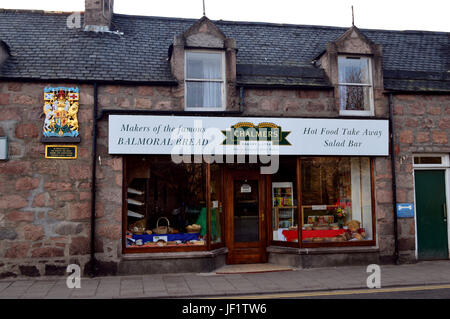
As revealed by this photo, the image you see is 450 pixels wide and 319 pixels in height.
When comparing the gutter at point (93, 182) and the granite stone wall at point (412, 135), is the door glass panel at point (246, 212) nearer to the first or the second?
the gutter at point (93, 182)

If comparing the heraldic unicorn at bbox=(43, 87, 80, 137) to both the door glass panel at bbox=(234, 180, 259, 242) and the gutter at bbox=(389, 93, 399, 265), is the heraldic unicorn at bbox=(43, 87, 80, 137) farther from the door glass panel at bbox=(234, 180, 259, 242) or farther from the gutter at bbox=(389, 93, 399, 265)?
the gutter at bbox=(389, 93, 399, 265)

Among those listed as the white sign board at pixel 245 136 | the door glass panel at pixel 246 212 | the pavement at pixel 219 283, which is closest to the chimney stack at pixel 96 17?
the white sign board at pixel 245 136

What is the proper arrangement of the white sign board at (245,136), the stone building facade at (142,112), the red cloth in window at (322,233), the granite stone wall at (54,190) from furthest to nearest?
1. the red cloth in window at (322,233)
2. the white sign board at (245,136)
3. the stone building facade at (142,112)
4. the granite stone wall at (54,190)

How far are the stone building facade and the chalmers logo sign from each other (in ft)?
0.97

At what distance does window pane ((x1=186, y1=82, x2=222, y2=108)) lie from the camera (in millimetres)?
10711

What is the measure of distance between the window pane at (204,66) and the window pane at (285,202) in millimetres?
2840

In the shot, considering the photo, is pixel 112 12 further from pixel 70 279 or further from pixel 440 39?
pixel 440 39

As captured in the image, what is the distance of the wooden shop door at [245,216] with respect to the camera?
11109mm

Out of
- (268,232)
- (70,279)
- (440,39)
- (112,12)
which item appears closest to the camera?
(70,279)

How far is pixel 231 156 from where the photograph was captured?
1073 centimetres

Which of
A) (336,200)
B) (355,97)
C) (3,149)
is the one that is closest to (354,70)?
(355,97)
